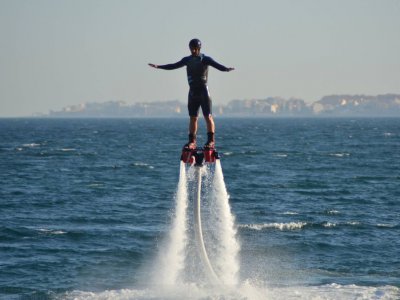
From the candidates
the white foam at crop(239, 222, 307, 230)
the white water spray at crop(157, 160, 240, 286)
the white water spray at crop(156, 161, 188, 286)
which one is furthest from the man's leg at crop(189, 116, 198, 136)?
the white foam at crop(239, 222, 307, 230)

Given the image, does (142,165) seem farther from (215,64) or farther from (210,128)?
(215,64)

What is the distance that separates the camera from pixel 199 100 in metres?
27.0

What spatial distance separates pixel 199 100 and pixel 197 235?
578cm

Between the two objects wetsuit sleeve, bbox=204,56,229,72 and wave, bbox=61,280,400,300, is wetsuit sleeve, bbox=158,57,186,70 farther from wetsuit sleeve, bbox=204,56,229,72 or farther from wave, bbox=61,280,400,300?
wave, bbox=61,280,400,300

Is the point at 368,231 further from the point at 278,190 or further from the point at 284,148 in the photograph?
the point at 284,148

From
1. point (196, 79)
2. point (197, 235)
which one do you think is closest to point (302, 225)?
point (197, 235)

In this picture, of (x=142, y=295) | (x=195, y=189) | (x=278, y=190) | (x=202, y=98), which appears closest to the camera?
(x=202, y=98)

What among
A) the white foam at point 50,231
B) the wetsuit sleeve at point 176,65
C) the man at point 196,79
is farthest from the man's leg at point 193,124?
the white foam at point 50,231

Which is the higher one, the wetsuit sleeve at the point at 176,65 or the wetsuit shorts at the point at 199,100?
the wetsuit sleeve at the point at 176,65

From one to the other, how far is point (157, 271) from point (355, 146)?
451 feet

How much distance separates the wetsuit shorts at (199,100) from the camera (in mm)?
26922

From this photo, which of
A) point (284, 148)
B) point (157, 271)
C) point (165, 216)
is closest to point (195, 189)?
point (157, 271)

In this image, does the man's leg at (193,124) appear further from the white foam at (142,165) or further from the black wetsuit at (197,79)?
the white foam at (142,165)

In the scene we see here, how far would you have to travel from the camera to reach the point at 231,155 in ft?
493
